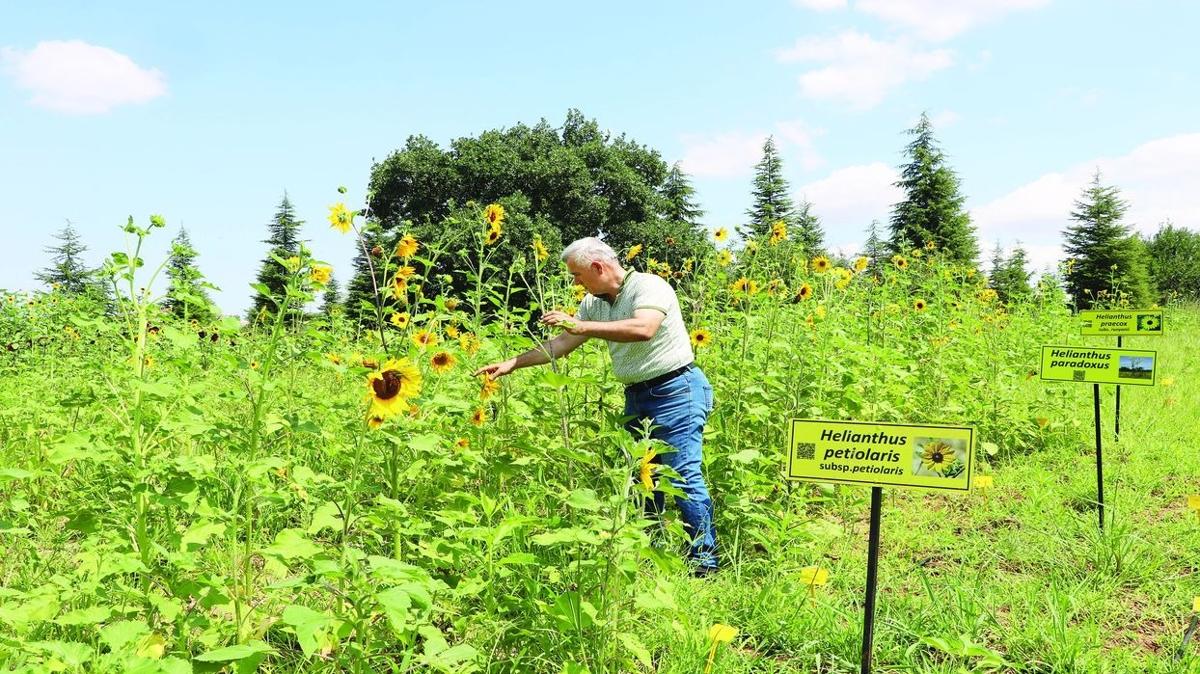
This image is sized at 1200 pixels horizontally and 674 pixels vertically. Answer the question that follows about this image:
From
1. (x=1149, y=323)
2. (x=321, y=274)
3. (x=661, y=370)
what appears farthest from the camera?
(x=1149, y=323)

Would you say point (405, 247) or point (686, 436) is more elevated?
point (405, 247)

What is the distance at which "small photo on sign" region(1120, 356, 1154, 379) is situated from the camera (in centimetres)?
392

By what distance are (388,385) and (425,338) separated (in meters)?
1.04

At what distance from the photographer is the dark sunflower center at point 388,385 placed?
210 cm

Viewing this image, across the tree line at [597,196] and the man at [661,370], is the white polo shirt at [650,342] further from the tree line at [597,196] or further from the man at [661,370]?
the tree line at [597,196]

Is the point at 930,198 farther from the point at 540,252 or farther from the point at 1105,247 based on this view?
the point at 540,252

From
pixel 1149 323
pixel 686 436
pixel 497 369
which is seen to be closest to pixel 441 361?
pixel 497 369

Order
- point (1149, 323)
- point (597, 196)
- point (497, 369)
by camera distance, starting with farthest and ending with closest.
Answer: point (597, 196) → point (1149, 323) → point (497, 369)

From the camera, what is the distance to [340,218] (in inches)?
122

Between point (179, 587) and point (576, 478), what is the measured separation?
5.78 ft

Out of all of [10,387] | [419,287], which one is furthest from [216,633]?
[10,387]

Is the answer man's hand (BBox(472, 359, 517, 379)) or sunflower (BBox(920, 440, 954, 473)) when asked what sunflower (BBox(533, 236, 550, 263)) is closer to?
man's hand (BBox(472, 359, 517, 379))

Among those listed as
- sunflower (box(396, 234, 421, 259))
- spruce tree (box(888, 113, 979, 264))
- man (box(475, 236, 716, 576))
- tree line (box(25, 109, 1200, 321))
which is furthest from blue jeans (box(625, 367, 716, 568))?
spruce tree (box(888, 113, 979, 264))

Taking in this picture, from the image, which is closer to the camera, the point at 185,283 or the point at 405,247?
the point at 185,283
